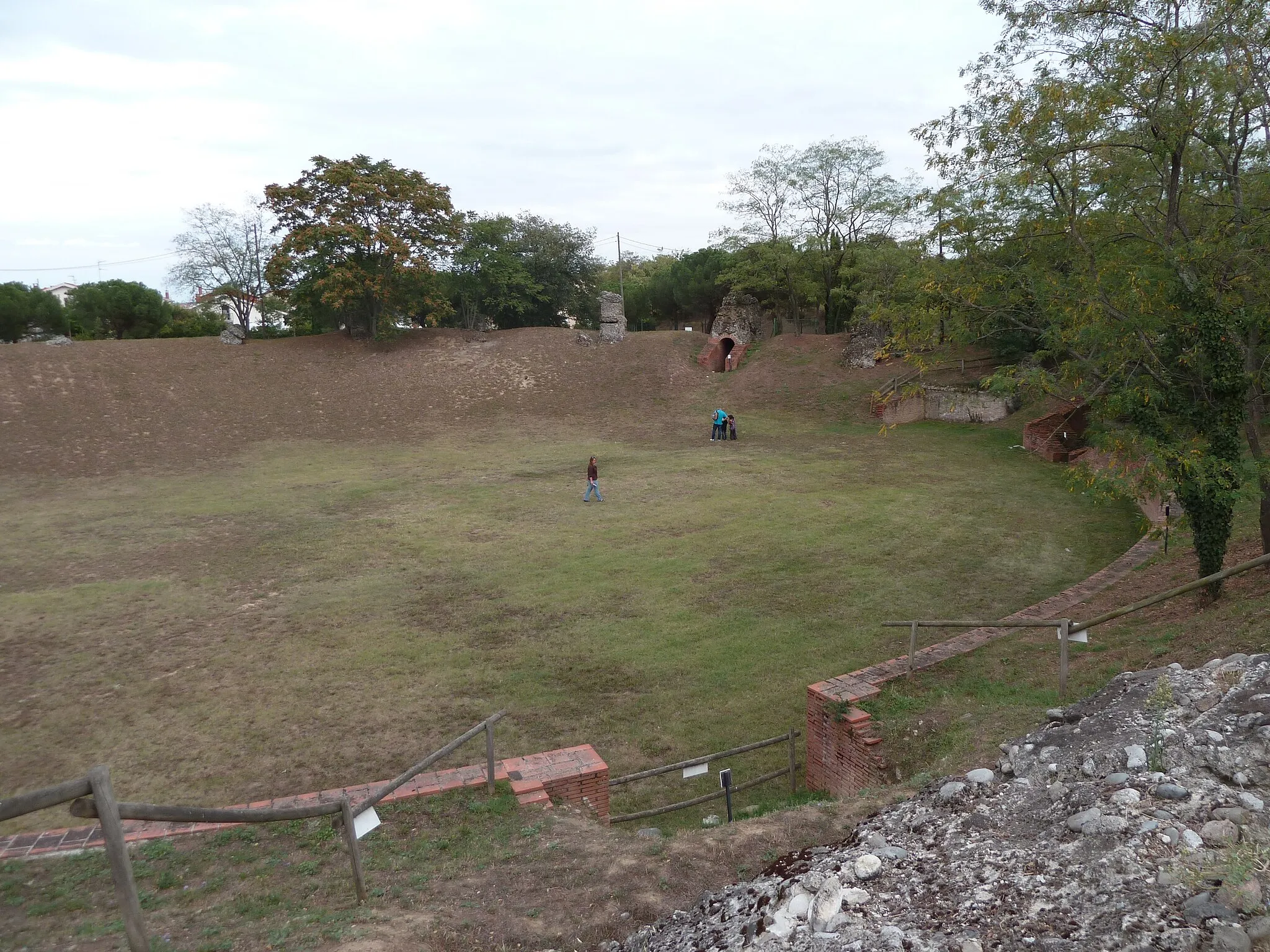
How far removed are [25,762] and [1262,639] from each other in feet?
36.8

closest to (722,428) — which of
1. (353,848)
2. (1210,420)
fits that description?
(1210,420)

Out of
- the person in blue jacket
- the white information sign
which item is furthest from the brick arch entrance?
the white information sign

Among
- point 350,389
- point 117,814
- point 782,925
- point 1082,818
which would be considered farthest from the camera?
point 350,389

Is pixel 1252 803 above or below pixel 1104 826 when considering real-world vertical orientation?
above

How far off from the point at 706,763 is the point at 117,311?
158 feet

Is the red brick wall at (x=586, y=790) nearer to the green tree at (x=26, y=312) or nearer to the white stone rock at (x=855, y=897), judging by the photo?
the white stone rock at (x=855, y=897)

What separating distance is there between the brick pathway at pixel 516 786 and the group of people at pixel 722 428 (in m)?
19.1

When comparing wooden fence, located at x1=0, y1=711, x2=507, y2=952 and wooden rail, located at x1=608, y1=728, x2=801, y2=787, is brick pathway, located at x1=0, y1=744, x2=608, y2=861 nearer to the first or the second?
wooden rail, located at x1=608, y1=728, x2=801, y2=787

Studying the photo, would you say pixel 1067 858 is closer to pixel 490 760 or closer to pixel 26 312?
pixel 490 760

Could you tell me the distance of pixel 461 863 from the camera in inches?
195

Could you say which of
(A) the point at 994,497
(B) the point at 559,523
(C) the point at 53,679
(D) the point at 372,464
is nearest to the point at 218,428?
→ (D) the point at 372,464

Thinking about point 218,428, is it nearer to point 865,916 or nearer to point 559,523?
point 559,523

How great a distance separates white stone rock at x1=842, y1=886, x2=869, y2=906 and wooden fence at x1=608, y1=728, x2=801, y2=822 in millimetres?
2970

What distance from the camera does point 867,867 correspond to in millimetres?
3977
